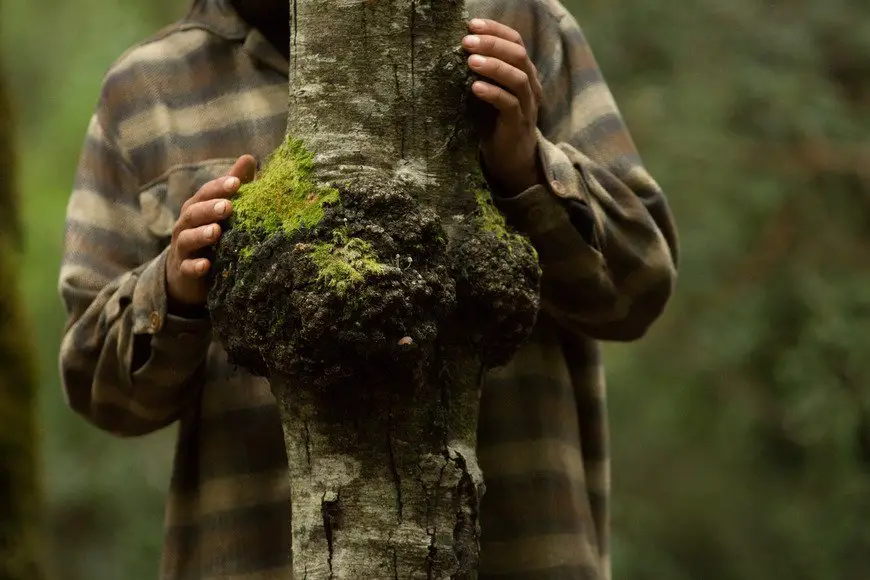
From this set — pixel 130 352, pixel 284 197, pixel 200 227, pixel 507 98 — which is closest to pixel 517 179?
pixel 507 98

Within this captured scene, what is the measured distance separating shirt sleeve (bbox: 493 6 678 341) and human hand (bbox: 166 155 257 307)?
0.43 metres

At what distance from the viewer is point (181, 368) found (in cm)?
246

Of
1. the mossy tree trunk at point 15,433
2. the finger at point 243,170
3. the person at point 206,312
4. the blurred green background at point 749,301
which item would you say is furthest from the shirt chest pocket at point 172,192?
the blurred green background at point 749,301

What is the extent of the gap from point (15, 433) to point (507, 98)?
2.97 m

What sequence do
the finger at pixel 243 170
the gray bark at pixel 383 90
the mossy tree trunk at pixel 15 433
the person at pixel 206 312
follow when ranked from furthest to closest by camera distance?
the mossy tree trunk at pixel 15 433
the person at pixel 206 312
the finger at pixel 243 170
the gray bark at pixel 383 90

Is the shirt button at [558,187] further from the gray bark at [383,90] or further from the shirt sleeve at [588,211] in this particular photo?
the gray bark at [383,90]

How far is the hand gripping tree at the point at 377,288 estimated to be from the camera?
1946 mm

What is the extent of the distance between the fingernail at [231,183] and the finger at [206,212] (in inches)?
1.0

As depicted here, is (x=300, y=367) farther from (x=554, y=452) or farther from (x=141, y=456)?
(x=141, y=456)

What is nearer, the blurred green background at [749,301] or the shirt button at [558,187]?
the shirt button at [558,187]

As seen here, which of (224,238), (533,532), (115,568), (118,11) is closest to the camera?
(224,238)

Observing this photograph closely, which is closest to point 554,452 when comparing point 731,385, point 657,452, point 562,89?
point 562,89

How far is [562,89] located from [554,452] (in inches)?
28.9

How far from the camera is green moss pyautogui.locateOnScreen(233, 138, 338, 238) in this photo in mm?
1994
